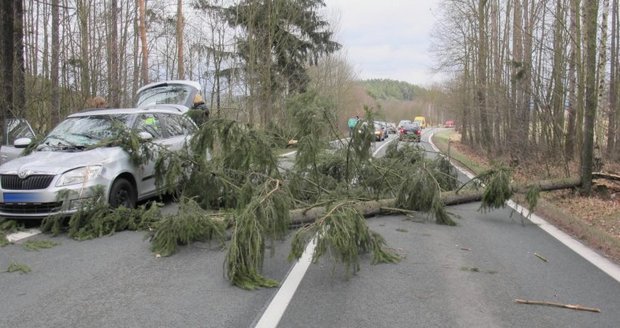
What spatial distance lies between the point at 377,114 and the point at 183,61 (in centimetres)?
2035

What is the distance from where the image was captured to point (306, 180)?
8.95 metres

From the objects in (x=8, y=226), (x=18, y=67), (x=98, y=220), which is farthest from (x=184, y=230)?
(x=18, y=67)

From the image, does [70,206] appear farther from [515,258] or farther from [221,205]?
[515,258]

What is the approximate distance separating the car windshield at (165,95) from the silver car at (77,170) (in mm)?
5115

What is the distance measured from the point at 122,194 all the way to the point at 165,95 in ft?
24.0

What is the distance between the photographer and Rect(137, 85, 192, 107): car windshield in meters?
14.8

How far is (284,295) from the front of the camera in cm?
494

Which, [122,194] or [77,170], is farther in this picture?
[122,194]

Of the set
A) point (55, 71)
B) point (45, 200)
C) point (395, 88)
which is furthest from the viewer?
point (395, 88)

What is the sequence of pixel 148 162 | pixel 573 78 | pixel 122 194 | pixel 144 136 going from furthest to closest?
pixel 573 78 < pixel 148 162 < pixel 144 136 < pixel 122 194

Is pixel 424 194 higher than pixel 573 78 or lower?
lower

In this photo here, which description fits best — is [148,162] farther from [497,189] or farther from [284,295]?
[497,189]

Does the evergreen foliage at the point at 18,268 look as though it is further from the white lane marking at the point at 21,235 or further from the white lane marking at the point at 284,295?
the white lane marking at the point at 284,295

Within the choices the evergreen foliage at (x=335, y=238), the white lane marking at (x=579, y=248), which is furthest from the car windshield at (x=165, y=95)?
the evergreen foliage at (x=335, y=238)
